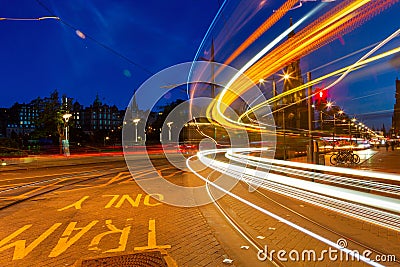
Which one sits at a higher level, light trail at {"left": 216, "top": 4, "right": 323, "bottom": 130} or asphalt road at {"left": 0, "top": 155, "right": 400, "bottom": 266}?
light trail at {"left": 216, "top": 4, "right": 323, "bottom": 130}

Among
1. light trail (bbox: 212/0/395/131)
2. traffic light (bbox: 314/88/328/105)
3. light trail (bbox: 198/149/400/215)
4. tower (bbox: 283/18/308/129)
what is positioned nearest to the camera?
light trail (bbox: 198/149/400/215)

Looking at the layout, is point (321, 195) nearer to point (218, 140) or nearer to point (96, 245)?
point (96, 245)

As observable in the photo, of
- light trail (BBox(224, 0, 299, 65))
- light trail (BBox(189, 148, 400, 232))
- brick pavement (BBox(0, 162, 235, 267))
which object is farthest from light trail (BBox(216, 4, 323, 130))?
brick pavement (BBox(0, 162, 235, 267))

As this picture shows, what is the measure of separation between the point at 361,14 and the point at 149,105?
8519mm

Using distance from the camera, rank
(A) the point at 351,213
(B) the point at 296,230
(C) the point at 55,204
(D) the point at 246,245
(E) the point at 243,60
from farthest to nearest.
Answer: (E) the point at 243,60 → (C) the point at 55,204 → (A) the point at 351,213 → (B) the point at 296,230 → (D) the point at 246,245

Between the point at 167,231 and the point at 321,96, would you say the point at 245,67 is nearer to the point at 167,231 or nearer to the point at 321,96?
the point at 321,96

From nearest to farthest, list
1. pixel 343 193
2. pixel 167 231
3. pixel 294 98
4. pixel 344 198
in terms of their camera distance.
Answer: pixel 167 231 < pixel 344 198 < pixel 343 193 < pixel 294 98

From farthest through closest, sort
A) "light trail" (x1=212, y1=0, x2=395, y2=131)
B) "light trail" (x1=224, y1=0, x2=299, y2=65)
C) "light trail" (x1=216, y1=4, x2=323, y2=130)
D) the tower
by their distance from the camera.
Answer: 1. the tower
2. "light trail" (x1=224, y1=0, x2=299, y2=65)
3. "light trail" (x1=216, y1=4, x2=323, y2=130)
4. "light trail" (x1=212, y1=0, x2=395, y2=131)

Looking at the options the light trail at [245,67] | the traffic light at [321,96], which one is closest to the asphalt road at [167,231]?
the light trail at [245,67]

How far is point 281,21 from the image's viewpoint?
1463 centimetres

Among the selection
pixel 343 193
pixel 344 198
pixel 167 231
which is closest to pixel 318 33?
pixel 343 193

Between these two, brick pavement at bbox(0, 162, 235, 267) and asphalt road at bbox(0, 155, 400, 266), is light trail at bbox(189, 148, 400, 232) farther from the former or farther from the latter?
brick pavement at bbox(0, 162, 235, 267)

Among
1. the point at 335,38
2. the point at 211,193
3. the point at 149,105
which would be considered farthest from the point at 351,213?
the point at 149,105

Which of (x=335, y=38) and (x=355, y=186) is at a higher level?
(x=335, y=38)
